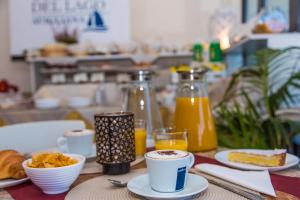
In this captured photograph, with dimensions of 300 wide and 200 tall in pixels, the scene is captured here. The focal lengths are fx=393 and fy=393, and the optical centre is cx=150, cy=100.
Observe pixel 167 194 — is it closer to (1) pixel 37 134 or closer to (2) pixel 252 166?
(2) pixel 252 166

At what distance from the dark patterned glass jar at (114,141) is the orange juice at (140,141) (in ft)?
0.53

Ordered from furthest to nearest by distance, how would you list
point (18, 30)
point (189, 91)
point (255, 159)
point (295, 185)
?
point (18, 30) → point (189, 91) → point (255, 159) → point (295, 185)

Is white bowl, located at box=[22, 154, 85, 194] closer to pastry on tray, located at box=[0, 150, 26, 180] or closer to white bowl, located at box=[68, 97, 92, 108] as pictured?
pastry on tray, located at box=[0, 150, 26, 180]

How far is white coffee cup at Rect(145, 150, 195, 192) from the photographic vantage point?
2.31ft

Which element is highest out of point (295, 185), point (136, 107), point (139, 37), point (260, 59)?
point (139, 37)

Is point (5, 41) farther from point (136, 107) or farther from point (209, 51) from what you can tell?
point (136, 107)

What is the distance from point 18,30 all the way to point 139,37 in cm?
127

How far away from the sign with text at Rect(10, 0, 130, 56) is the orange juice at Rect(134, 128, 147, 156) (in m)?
3.12

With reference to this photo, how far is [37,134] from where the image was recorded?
59.0 inches

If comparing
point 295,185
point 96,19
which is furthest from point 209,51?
point 295,185

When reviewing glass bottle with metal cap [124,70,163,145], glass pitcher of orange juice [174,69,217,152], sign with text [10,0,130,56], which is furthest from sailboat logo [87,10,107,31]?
glass pitcher of orange juice [174,69,217,152]

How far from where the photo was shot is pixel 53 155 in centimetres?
80

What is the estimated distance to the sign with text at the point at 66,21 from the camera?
162 inches

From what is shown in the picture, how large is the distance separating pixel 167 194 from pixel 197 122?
1.48ft
